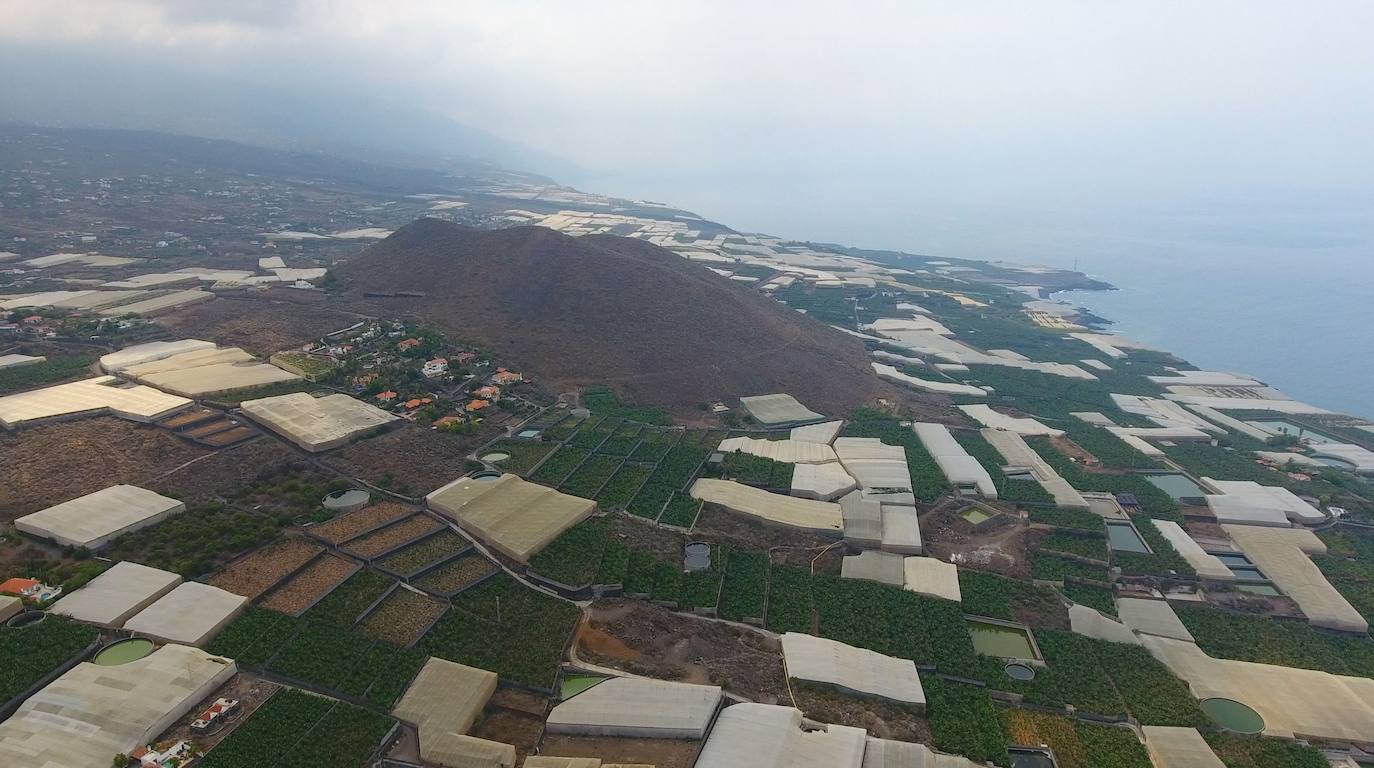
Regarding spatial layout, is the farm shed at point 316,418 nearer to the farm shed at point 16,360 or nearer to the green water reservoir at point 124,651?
the green water reservoir at point 124,651

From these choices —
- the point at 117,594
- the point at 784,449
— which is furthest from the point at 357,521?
the point at 784,449

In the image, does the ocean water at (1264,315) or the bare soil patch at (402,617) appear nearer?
the bare soil patch at (402,617)

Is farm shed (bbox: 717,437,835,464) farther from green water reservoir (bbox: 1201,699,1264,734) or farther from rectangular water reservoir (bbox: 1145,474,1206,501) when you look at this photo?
rectangular water reservoir (bbox: 1145,474,1206,501)

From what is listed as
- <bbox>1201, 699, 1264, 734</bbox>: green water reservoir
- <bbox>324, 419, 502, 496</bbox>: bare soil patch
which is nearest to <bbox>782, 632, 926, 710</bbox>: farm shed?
<bbox>1201, 699, 1264, 734</bbox>: green water reservoir

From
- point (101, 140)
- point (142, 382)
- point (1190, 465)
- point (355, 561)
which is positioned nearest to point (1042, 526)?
point (1190, 465)

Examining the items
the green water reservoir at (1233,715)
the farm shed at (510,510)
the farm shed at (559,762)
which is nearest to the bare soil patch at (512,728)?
the farm shed at (559,762)

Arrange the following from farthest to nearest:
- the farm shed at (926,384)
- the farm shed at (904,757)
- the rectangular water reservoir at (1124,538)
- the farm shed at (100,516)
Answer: the farm shed at (926,384) < the rectangular water reservoir at (1124,538) < the farm shed at (100,516) < the farm shed at (904,757)

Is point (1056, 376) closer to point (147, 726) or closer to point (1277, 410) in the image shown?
point (1277, 410)

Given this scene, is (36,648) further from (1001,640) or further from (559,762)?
(1001,640)
